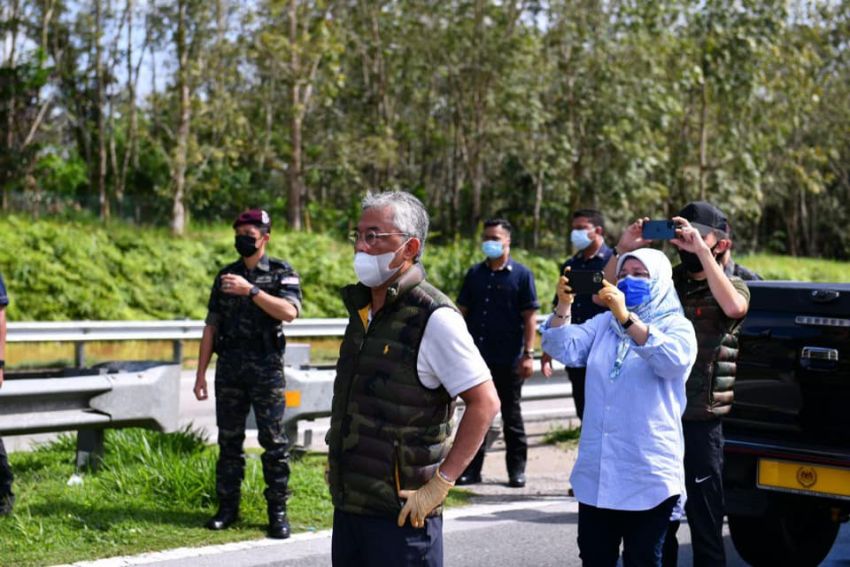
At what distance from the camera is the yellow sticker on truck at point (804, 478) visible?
19.3 ft

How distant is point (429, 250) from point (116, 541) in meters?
21.7

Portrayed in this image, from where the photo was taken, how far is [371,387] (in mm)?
3969

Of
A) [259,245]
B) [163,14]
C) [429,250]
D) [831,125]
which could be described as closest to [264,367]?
[259,245]

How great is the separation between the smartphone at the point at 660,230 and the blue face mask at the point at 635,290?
721mm

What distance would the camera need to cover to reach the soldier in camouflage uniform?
23.5ft

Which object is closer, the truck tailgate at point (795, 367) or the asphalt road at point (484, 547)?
the truck tailgate at point (795, 367)

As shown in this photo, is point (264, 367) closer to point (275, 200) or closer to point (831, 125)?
point (275, 200)

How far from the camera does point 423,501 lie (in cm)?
383

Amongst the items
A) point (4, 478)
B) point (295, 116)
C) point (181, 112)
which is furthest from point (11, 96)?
point (4, 478)

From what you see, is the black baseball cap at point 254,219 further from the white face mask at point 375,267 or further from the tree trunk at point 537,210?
the tree trunk at point 537,210

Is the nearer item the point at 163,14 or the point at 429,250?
the point at 429,250

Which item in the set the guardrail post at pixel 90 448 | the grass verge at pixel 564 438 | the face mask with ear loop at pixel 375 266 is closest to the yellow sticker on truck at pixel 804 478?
the face mask with ear loop at pixel 375 266

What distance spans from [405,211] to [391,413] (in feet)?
2.32

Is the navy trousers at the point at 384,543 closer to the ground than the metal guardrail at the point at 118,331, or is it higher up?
higher up
